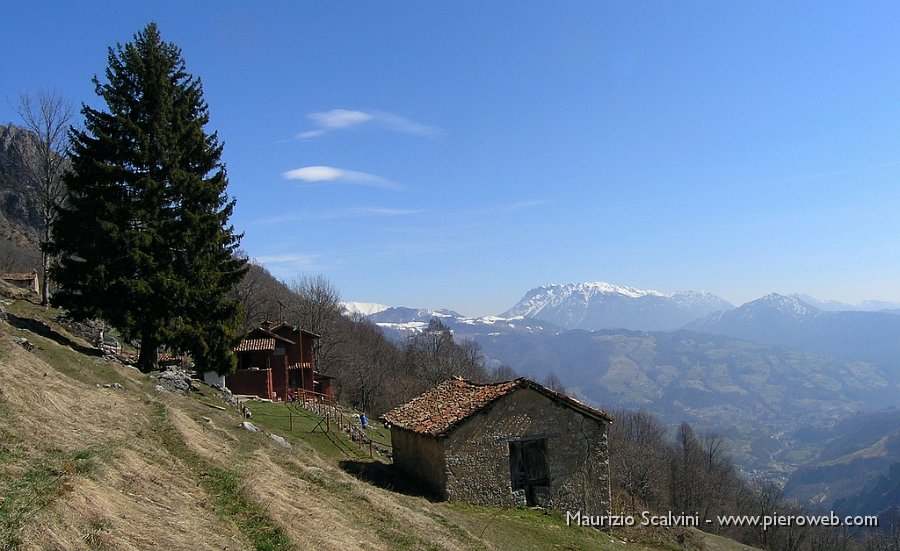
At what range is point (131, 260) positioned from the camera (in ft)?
80.7

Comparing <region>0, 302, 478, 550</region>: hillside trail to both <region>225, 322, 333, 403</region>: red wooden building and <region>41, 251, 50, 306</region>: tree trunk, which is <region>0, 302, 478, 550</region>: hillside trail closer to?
<region>41, 251, 50, 306</region>: tree trunk

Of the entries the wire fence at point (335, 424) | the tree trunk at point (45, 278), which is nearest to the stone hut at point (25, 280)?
the tree trunk at point (45, 278)

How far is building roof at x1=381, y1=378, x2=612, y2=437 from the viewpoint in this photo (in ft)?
81.0

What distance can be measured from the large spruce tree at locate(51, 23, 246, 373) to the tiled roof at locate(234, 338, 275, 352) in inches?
799

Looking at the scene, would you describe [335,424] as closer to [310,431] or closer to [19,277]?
[310,431]

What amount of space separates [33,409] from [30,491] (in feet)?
16.9

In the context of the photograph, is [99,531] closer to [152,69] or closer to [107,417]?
[107,417]

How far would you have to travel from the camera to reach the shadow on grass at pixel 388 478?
Answer: 2471cm

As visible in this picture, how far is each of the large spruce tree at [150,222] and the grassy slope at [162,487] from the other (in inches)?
127

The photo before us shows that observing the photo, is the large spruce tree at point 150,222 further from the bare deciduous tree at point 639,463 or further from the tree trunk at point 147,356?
the bare deciduous tree at point 639,463

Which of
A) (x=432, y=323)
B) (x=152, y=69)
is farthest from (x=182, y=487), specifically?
(x=432, y=323)

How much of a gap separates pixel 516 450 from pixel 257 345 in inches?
1150

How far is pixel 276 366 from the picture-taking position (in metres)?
49.8

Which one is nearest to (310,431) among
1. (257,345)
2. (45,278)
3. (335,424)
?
(335,424)
